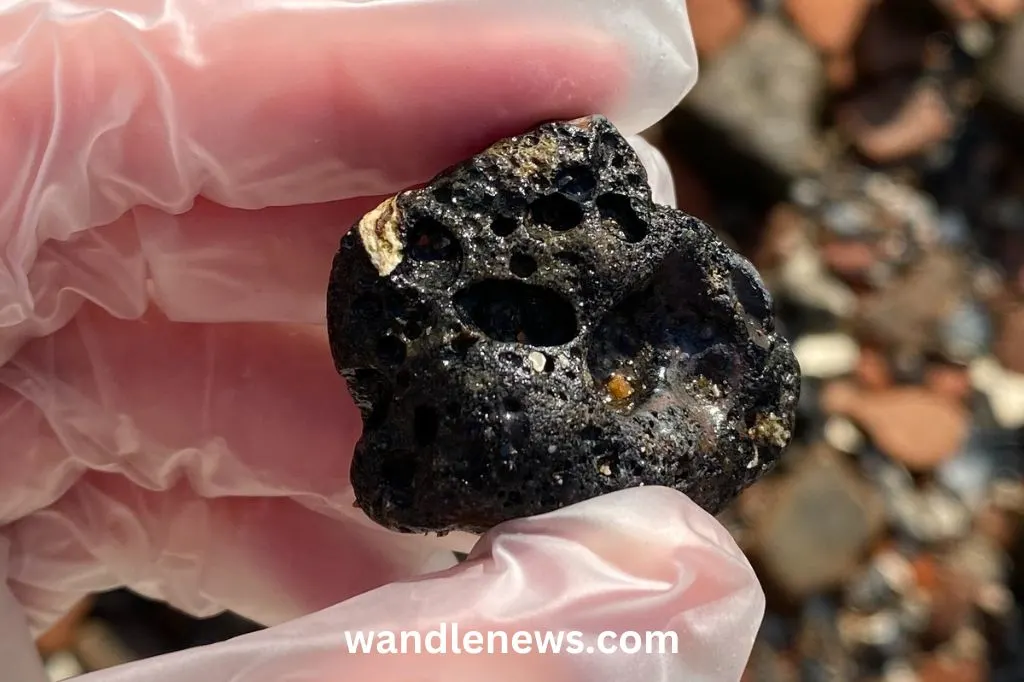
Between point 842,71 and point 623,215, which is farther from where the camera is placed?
point 842,71

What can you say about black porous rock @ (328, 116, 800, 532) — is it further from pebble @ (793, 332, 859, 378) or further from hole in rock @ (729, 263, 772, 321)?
pebble @ (793, 332, 859, 378)

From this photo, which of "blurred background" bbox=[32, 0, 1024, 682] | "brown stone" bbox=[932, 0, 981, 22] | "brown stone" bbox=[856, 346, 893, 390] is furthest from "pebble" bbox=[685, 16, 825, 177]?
"brown stone" bbox=[856, 346, 893, 390]

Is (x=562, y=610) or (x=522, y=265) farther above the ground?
(x=522, y=265)

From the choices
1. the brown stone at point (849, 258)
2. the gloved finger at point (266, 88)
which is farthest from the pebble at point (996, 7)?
the gloved finger at point (266, 88)

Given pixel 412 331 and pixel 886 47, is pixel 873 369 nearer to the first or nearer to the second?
pixel 886 47

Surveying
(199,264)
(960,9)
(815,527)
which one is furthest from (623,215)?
(960,9)

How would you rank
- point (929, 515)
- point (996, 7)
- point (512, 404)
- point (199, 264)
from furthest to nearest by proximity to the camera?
point (996, 7) < point (929, 515) < point (199, 264) < point (512, 404)

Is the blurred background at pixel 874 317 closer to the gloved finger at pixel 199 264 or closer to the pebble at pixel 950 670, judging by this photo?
the pebble at pixel 950 670

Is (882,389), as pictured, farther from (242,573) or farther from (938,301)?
(242,573)
